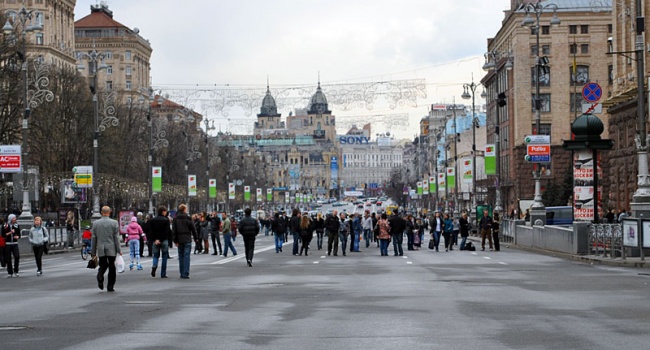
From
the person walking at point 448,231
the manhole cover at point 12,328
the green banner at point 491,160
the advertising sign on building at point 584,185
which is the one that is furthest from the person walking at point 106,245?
the green banner at point 491,160

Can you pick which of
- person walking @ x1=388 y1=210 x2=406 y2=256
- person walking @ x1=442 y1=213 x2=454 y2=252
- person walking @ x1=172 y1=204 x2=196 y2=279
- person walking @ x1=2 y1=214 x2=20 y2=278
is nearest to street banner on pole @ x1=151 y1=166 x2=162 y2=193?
person walking @ x1=442 y1=213 x2=454 y2=252

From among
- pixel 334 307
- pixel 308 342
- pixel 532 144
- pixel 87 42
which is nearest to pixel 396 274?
pixel 334 307

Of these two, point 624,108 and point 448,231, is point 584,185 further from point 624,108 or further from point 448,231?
point 624,108

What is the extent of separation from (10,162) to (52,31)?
247 feet

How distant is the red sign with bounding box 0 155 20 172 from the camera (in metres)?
46.2

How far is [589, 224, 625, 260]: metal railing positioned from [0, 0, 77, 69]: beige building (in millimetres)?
81611

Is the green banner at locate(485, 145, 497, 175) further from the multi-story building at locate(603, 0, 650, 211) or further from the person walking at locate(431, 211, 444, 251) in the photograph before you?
the person walking at locate(431, 211, 444, 251)

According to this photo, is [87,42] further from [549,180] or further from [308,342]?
[308,342]

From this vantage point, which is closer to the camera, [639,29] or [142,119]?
[639,29]

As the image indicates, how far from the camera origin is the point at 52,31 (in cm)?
11888

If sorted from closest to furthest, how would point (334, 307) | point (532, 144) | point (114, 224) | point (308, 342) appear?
point (308, 342) < point (334, 307) < point (114, 224) < point (532, 144)

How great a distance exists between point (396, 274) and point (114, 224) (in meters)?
7.99

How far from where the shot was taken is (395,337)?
14.0 m

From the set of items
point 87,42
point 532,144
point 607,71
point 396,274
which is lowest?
point 396,274
